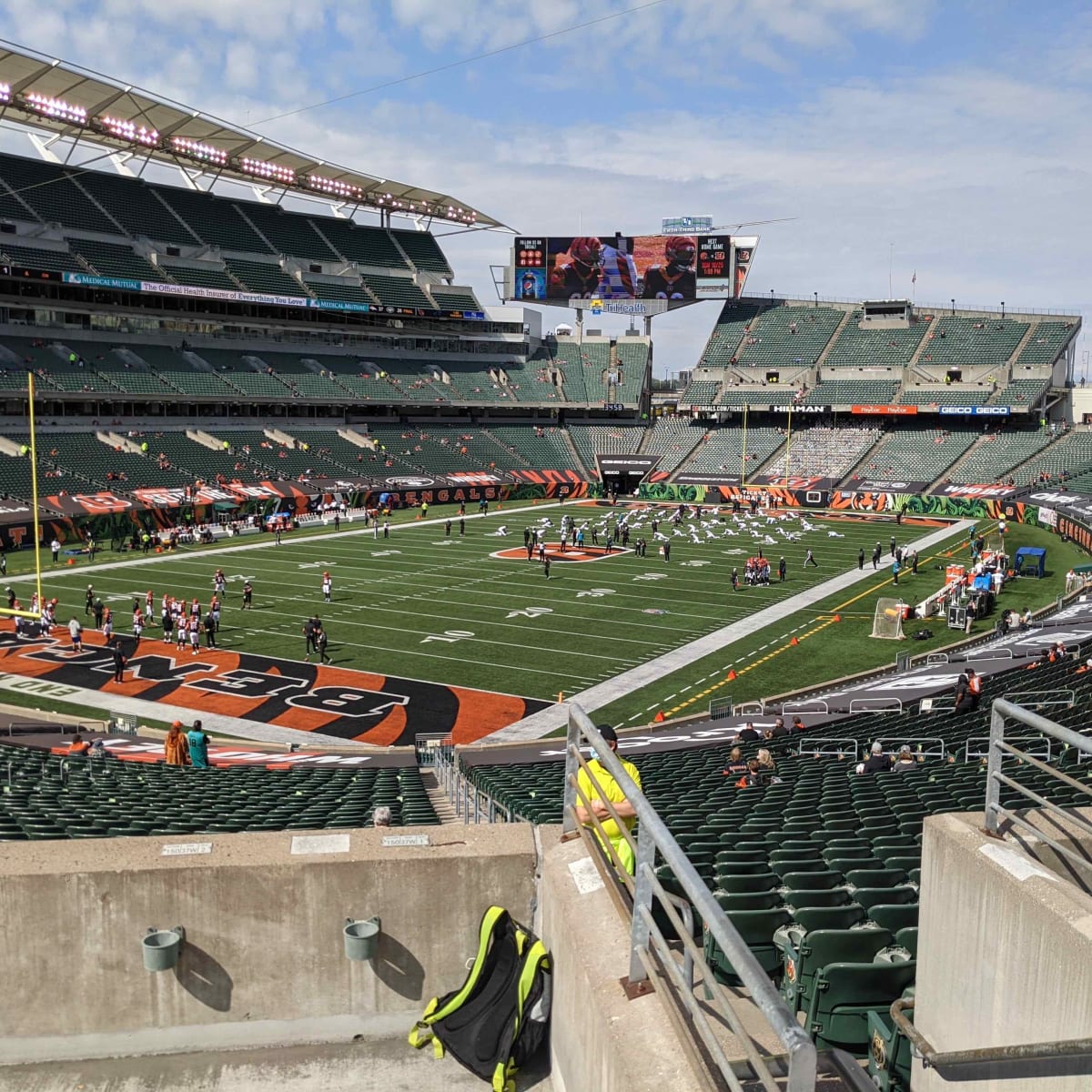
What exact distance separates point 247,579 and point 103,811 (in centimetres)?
3044

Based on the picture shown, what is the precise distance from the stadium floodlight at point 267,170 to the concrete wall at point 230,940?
230 ft

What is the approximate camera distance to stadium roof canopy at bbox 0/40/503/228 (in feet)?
172

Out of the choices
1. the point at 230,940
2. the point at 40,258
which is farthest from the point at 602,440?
the point at 230,940

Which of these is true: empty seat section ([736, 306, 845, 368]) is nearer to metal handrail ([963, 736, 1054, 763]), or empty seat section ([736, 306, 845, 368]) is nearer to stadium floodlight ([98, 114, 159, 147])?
stadium floodlight ([98, 114, 159, 147])

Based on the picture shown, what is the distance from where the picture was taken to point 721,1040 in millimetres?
3576

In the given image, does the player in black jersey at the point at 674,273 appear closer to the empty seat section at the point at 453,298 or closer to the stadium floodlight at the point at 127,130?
the empty seat section at the point at 453,298

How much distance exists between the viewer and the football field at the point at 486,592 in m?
28.9

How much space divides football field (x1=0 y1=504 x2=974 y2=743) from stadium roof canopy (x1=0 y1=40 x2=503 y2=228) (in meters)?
25.5

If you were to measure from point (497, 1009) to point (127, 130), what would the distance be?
6362cm

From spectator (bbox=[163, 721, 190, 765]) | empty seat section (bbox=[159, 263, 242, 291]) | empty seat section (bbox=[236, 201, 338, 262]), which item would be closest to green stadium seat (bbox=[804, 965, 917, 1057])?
spectator (bbox=[163, 721, 190, 765])

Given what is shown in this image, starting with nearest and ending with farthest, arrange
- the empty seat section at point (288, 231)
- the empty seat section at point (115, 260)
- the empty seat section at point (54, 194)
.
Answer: the empty seat section at point (54, 194)
the empty seat section at point (115, 260)
the empty seat section at point (288, 231)

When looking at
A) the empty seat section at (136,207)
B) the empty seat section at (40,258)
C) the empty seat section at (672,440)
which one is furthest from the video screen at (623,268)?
the empty seat section at (40,258)

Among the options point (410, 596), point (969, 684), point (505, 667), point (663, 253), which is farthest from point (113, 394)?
point (969, 684)

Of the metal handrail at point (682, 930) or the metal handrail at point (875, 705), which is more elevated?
the metal handrail at point (682, 930)
